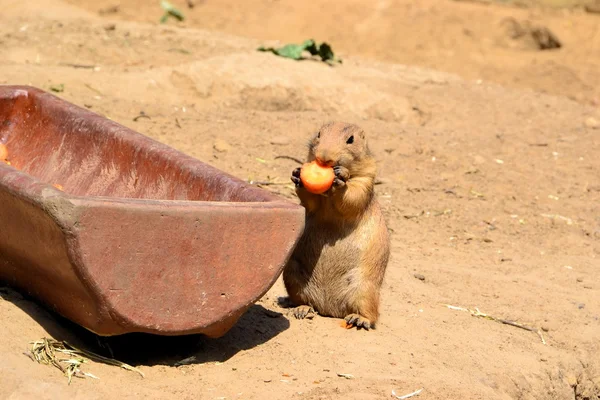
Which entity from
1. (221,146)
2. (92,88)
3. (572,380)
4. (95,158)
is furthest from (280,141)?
(572,380)

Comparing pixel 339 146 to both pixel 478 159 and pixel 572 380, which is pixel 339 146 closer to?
pixel 572 380

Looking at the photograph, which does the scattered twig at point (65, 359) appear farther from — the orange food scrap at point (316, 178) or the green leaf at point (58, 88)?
the green leaf at point (58, 88)

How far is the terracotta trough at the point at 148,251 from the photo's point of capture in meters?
3.92

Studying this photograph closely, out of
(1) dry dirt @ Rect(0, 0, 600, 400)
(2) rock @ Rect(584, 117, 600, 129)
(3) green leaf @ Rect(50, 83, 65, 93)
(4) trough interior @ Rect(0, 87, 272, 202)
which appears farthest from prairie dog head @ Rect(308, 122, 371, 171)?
(2) rock @ Rect(584, 117, 600, 129)

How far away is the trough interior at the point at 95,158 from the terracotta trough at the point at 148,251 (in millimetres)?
23

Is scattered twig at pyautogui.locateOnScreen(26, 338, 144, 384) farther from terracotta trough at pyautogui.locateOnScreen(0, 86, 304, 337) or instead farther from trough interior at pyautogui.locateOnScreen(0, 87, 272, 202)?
trough interior at pyautogui.locateOnScreen(0, 87, 272, 202)

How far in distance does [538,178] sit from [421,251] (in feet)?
6.73

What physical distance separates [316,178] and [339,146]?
27 cm

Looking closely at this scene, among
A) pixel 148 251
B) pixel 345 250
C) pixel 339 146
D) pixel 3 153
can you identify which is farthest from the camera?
pixel 3 153

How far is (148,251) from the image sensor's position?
13.3ft

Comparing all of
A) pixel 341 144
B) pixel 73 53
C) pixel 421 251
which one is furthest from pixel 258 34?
pixel 341 144

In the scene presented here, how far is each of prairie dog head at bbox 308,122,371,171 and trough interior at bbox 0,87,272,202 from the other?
0.60 m

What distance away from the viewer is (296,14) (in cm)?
1546

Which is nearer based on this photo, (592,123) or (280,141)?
(280,141)
